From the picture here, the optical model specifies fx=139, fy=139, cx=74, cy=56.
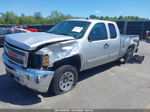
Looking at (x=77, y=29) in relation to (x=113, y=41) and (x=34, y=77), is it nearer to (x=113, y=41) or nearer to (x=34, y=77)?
(x=113, y=41)

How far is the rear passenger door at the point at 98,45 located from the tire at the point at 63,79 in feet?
2.30

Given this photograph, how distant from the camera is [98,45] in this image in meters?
4.29

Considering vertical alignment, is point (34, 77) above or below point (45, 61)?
below

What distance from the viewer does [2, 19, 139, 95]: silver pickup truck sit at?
302cm

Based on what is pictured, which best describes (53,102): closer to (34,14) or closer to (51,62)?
(51,62)

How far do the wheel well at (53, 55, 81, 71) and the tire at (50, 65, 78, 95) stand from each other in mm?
95

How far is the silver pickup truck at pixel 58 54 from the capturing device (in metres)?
3.02

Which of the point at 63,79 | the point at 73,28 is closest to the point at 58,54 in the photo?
the point at 63,79

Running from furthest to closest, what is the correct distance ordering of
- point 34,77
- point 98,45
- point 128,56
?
1. point 128,56
2. point 98,45
3. point 34,77

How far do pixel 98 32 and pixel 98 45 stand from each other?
451 mm

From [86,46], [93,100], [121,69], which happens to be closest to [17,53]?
[86,46]

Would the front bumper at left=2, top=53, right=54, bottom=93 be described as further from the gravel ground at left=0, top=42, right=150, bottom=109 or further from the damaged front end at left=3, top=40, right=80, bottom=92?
the gravel ground at left=0, top=42, right=150, bottom=109

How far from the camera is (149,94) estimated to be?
3873 millimetres

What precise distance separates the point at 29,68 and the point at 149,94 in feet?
10.8
